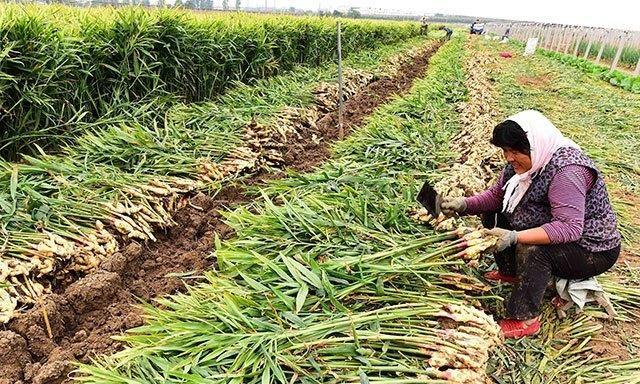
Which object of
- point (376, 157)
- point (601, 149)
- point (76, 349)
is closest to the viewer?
point (76, 349)

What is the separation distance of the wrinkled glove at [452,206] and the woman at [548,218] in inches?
14.5

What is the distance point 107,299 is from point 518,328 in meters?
2.20

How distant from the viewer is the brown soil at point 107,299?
2.32 meters

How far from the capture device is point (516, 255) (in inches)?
103

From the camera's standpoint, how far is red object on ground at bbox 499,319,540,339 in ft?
7.98

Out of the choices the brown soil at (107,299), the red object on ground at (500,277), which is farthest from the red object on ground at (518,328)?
the brown soil at (107,299)

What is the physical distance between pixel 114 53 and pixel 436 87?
5.62 metres

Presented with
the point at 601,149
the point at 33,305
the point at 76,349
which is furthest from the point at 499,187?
the point at 601,149

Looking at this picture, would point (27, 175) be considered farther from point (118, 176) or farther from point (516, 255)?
point (516, 255)

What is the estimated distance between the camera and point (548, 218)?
2.58 metres

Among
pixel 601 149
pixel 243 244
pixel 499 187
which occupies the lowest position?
pixel 601 149

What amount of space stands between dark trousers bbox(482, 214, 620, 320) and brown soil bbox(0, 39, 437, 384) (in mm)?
1804

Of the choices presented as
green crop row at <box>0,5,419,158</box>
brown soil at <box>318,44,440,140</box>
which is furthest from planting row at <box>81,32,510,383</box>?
brown soil at <box>318,44,440,140</box>

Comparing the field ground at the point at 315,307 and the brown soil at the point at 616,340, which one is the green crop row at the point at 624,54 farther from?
the brown soil at the point at 616,340
